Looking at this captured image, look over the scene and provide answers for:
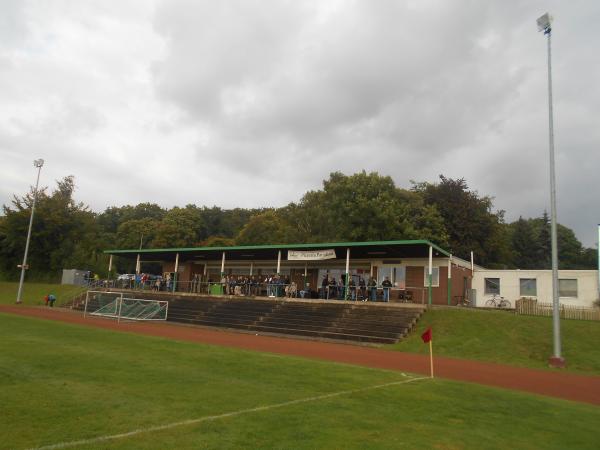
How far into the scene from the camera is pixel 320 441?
500 cm

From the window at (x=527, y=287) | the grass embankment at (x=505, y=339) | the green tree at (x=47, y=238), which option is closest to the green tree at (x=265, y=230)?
the green tree at (x=47, y=238)

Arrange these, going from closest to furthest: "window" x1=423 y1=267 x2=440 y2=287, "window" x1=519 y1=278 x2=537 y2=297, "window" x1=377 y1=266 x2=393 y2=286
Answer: "window" x1=423 y1=267 x2=440 y2=287 < "window" x1=519 y1=278 x2=537 y2=297 < "window" x1=377 y1=266 x2=393 y2=286

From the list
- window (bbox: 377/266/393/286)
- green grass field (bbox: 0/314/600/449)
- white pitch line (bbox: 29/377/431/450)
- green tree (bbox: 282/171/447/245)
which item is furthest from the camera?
green tree (bbox: 282/171/447/245)

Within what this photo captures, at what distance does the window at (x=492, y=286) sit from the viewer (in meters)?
→ 28.8

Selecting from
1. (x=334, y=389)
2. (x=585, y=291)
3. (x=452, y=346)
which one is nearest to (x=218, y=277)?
(x=452, y=346)

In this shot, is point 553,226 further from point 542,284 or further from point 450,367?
point 542,284

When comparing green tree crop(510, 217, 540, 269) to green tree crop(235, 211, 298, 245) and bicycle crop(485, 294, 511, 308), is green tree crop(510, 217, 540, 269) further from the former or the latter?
bicycle crop(485, 294, 511, 308)

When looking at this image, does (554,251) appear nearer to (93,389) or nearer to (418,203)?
(93,389)

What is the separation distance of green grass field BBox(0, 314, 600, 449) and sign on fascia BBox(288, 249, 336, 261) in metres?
15.6

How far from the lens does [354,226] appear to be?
42.0 meters

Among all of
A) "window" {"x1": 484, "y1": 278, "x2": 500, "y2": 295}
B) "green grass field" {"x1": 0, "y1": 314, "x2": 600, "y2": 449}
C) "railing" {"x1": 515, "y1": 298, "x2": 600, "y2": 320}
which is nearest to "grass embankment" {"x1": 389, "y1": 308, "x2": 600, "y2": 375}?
"railing" {"x1": 515, "y1": 298, "x2": 600, "y2": 320}

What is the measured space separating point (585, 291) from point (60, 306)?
118 ft

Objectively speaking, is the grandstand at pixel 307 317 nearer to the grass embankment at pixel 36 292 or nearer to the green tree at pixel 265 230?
the grass embankment at pixel 36 292

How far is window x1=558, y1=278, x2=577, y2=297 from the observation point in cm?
2627
